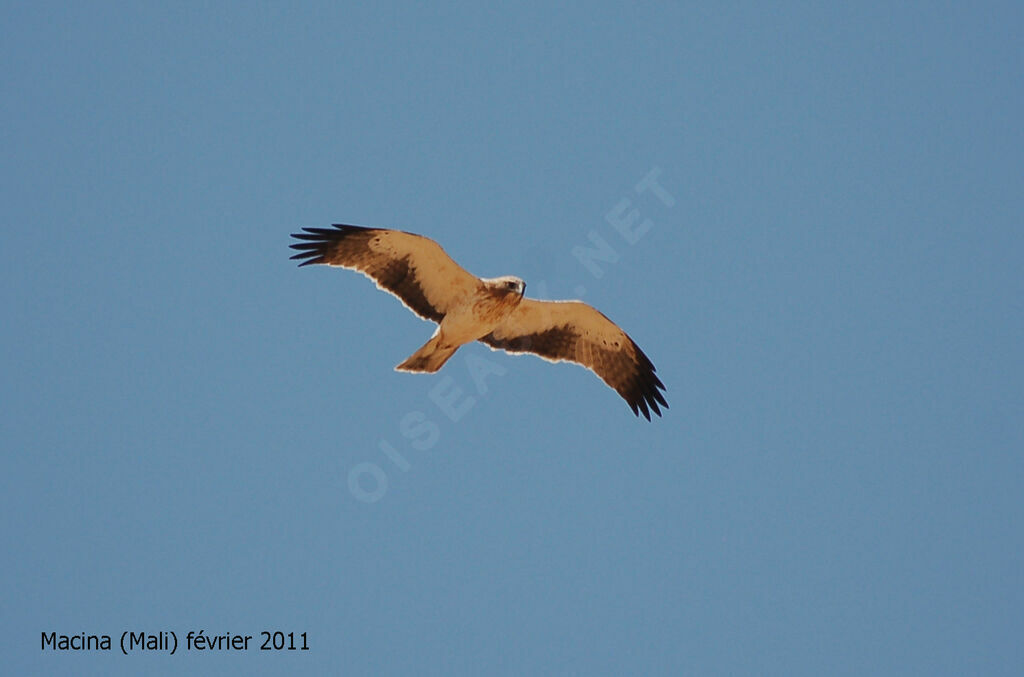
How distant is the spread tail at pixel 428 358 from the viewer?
16.3 metres

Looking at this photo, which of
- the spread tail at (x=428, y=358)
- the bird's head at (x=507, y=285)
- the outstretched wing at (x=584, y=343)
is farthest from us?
the outstretched wing at (x=584, y=343)

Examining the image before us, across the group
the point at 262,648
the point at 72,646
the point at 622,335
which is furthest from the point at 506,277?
the point at 72,646

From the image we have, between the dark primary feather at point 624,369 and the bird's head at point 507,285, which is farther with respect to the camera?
the dark primary feather at point 624,369

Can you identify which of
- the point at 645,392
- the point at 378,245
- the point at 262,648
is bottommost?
the point at 262,648

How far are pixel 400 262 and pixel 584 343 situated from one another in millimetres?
2778

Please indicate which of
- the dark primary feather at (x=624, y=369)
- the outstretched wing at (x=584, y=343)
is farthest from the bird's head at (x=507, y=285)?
the dark primary feather at (x=624, y=369)

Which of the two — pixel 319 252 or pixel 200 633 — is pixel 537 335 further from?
pixel 200 633

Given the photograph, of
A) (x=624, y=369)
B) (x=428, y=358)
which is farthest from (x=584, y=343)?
(x=428, y=358)

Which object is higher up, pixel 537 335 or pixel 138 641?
pixel 537 335

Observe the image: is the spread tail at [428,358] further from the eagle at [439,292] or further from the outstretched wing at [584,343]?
the outstretched wing at [584,343]

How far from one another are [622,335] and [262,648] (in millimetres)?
5967

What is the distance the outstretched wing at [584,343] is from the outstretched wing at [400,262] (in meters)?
1.00

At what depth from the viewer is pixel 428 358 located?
16391 mm

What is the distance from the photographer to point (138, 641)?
17.6 metres
